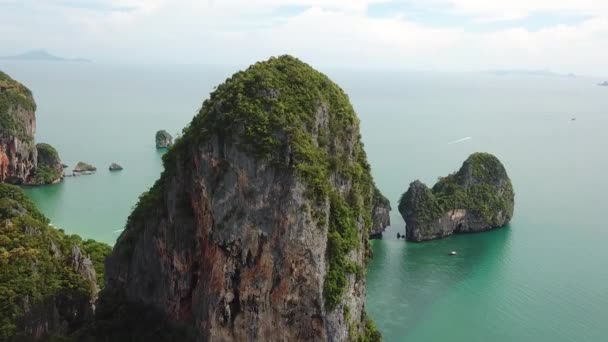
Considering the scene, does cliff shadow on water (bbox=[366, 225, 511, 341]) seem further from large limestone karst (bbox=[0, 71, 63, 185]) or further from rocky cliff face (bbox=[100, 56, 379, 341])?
large limestone karst (bbox=[0, 71, 63, 185])

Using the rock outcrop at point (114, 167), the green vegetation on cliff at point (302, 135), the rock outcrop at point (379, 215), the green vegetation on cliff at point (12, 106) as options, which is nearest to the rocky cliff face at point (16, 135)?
the green vegetation on cliff at point (12, 106)

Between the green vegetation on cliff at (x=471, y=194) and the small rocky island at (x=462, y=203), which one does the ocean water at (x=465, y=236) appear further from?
the green vegetation on cliff at (x=471, y=194)

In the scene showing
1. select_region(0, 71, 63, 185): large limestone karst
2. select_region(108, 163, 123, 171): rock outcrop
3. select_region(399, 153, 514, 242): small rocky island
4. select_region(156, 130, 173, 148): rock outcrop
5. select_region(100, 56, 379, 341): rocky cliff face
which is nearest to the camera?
select_region(100, 56, 379, 341): rocky cliff face

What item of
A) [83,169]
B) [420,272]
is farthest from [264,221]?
[83,169]

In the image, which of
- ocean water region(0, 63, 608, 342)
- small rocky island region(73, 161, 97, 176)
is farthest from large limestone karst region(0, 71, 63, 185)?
small rocky island region(73, 161, 97, 176)

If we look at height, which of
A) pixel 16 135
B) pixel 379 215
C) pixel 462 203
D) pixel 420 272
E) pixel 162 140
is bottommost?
pixel 420 272

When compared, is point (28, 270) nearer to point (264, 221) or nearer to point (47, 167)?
point (264, 221)

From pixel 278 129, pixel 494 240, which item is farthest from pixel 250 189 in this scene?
pixel 494 240
